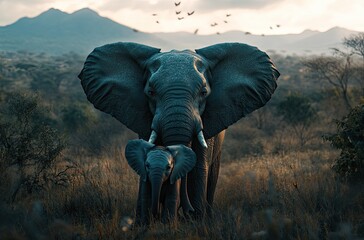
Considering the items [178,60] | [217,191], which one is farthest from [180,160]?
[217,191]

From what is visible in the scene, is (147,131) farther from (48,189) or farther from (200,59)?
(48,189)

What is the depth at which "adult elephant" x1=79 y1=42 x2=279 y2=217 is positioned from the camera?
184 inches

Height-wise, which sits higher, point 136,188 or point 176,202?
point 176,202

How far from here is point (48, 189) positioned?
7156 mm

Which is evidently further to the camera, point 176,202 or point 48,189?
point 48,189

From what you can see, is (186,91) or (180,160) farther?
(186,91)

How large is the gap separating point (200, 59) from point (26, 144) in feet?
13.1

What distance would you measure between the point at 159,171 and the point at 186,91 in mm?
952

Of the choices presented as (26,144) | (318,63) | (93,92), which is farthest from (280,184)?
(318,63)

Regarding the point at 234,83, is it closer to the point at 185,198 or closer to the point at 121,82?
the point at 121,82

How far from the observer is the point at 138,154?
169 inches

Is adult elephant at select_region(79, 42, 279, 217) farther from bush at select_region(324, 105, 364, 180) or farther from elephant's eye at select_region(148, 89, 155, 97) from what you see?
bush at select_region(324, 105, 364, 180)

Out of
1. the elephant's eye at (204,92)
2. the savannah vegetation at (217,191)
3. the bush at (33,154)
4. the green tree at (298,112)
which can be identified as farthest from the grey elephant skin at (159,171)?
the green tree at (298,112)

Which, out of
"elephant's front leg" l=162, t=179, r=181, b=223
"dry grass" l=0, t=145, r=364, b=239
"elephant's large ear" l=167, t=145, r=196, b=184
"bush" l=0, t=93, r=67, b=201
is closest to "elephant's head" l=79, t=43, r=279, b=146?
"elephant's large ear" l=167, t=145, r=196, b=184
